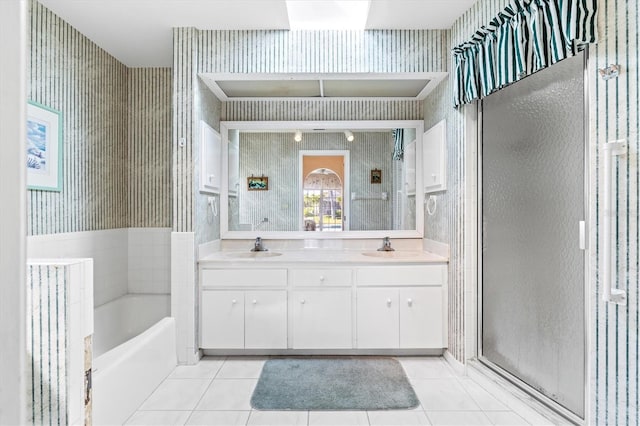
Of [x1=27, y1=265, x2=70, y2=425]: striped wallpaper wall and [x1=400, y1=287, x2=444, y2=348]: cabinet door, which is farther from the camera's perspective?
[x1=400, y1=287, x2=444, y2=348]: cabinet door

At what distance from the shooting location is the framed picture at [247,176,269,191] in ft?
11.6

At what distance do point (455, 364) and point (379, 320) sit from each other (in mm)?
618

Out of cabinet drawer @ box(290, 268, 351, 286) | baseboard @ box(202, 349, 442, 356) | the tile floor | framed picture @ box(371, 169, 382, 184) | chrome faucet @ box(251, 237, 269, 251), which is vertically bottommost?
the tile floor

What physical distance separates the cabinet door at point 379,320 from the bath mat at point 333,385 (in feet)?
0.48

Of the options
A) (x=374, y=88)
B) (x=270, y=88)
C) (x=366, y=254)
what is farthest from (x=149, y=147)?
(x=366, y=254)

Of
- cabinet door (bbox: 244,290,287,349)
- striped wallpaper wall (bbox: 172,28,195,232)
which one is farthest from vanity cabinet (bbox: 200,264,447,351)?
striped wallpaper wall (bbox: 172,28,195,232)

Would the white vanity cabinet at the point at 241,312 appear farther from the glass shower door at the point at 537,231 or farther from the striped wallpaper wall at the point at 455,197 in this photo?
the glass shower door at the point at 537,231

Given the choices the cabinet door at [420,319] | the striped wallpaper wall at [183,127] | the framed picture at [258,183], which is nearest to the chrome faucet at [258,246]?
the framed picture at [258,183]

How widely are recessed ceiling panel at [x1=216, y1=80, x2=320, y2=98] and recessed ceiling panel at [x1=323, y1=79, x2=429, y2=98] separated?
5.7 inches

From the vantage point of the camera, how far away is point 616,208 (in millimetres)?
1457

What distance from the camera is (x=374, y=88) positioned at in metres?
3.24

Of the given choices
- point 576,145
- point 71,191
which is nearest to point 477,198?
point 576,145

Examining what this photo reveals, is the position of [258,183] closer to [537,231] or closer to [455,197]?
[455,197]

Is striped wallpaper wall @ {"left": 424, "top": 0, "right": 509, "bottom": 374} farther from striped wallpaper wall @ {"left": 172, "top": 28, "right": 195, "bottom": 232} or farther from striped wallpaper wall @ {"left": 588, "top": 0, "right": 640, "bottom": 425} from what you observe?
striped wallpaper wall @ {"left": 172, "top": 28, "right": 195, "bottom": 232}
